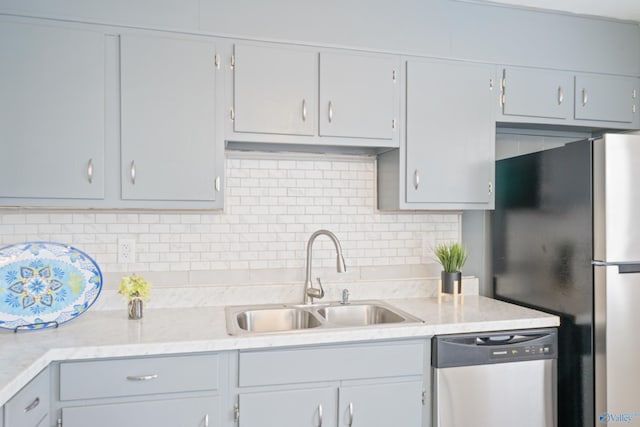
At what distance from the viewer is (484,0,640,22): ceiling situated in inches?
90.0

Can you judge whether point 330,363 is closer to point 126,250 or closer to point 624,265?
point 126,250

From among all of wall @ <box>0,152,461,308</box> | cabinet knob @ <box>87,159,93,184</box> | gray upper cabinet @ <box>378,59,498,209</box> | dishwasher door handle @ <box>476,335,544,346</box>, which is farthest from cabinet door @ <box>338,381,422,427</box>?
cabinet knob @ <box>87,159,93,184</box>

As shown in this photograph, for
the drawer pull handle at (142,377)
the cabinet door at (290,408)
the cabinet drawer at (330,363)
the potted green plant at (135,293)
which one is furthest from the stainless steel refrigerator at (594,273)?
the potted green plant at (135,293)

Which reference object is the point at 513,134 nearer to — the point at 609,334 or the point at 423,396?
the point at 609,334

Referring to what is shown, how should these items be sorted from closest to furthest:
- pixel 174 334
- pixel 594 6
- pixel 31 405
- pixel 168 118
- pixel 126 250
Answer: pixel 31 405
pixel 174 334
pixel 168 118
pixel 126 250
pixel 594 6

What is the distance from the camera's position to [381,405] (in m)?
1.86

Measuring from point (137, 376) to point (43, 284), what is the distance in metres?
0.63

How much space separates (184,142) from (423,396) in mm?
1572

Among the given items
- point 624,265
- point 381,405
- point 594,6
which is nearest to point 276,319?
point 381,405

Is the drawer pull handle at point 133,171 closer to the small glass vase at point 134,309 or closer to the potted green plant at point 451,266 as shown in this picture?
the small glass vase at point 134,309

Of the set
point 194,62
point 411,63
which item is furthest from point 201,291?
point 411,63

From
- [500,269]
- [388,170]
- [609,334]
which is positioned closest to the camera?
A: [609,334]

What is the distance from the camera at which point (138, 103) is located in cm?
193

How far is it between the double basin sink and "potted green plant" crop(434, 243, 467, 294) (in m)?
0.35
